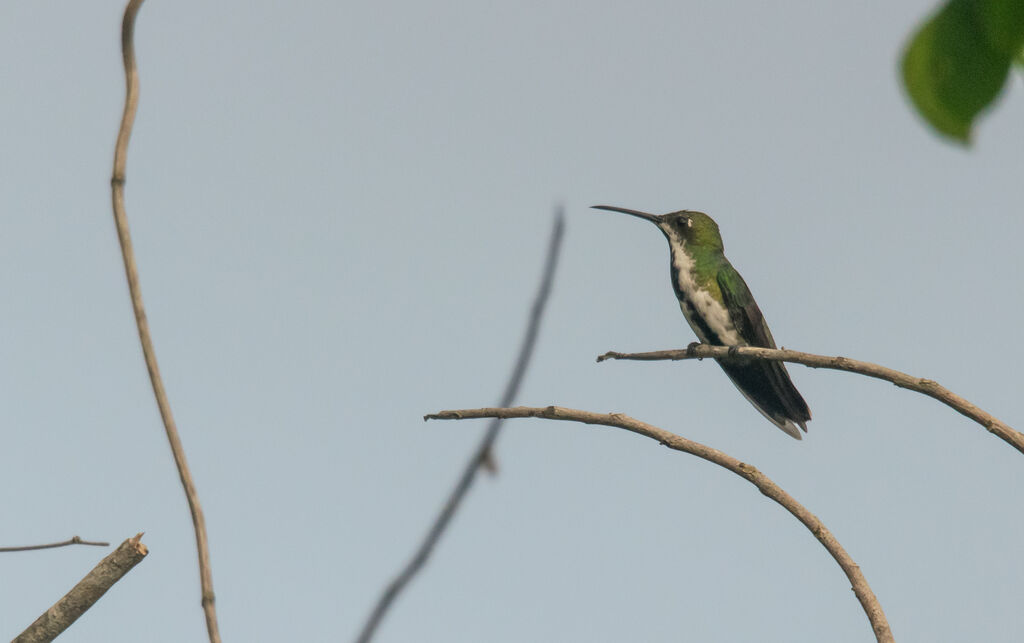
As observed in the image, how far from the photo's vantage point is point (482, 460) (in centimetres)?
159

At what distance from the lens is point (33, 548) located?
7.16ft

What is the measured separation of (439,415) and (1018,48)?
6.66 ft

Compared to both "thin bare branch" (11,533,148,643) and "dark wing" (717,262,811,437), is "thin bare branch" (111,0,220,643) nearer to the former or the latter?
"thin bare branch" (11,533,148,643)

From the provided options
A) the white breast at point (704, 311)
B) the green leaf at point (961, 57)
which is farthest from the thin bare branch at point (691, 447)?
the white breast at point (704, 311)

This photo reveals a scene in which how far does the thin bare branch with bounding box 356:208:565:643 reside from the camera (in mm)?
1372

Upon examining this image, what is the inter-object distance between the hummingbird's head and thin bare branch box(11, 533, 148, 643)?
24.9ft

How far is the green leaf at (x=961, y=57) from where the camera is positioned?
112 centimetres

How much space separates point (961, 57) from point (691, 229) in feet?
26.4

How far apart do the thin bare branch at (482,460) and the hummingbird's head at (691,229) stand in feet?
24.5

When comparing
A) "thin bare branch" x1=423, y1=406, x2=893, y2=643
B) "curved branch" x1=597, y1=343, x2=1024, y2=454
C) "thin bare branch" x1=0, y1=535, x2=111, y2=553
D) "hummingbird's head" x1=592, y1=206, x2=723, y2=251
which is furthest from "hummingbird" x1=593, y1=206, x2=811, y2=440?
"thin bare branch" x1=0, y1=535, x2=111, y2=553

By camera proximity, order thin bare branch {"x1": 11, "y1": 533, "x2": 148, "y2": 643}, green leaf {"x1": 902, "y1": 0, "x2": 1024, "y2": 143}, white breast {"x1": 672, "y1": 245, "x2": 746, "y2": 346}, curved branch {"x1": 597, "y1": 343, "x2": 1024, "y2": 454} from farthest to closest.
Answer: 1. white breast {"x1": 672, "y1": 245, "x2": 746, "y2": 346}
2. curved branch {"x1": 597, "y1": 343, "x2": 1024, "y2": 454}
3. thin bare branch {"x1": 11, "y1": 533, "x2": 148, "y2": 643}
4. green leaf {"x1": 902, "y1": 0, "x2": 1024, "y2": 143}

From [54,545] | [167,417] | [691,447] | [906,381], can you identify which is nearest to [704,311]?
[906,381]

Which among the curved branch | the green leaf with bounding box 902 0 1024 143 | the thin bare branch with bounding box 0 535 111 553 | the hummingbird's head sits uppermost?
the green leaf with bounding box 902 0 1024 143

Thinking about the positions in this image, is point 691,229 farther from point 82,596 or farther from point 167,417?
point 167,417
